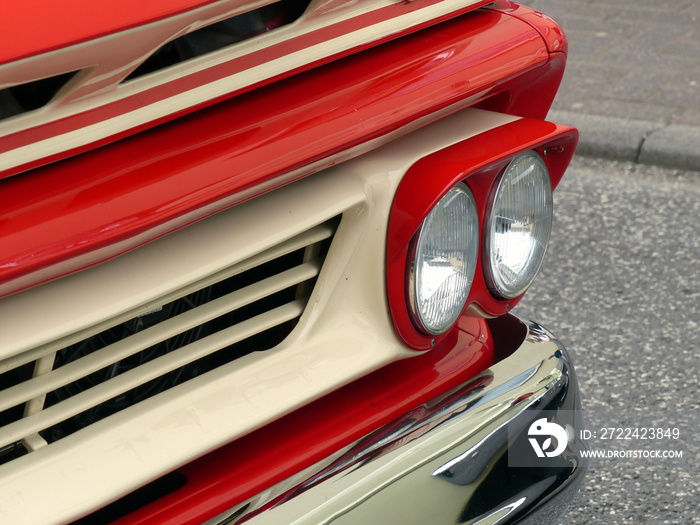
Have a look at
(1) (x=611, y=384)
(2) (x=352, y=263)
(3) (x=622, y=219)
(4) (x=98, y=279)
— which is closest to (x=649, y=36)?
(3) (x=622, y=219)

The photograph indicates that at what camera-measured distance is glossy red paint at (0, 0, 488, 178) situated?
1128 mm

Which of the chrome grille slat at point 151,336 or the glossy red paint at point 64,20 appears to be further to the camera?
the chrome grille slat at point 151,336

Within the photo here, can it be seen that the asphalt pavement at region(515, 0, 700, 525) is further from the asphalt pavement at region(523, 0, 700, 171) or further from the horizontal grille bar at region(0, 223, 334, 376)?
the horizontal grille bar at region(0, 223, 334, 376)

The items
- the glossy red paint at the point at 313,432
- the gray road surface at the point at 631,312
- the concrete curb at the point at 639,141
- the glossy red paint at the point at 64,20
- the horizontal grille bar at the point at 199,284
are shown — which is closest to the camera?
the glossy red paint at the point at 64,20

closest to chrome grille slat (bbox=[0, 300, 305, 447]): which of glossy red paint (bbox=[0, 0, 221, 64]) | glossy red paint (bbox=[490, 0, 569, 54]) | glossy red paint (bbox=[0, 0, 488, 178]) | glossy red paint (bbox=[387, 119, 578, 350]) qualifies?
glossy red paint (bbox=[387, 119, 578, 350])

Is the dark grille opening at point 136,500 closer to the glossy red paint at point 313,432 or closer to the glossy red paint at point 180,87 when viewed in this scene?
the glossy red paint at point 313,432

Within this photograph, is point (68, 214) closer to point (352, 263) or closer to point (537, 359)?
point (352, 263)

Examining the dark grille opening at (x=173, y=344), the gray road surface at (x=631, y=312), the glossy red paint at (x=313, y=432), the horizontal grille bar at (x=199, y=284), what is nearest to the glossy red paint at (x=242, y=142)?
the horizontal grille bar at (x=199, y=284)

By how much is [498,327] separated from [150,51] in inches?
35.6

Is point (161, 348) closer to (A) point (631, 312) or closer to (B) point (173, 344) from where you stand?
(B) point (173, 344)

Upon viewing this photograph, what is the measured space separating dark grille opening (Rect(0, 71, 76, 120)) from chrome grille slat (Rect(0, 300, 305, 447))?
37cm

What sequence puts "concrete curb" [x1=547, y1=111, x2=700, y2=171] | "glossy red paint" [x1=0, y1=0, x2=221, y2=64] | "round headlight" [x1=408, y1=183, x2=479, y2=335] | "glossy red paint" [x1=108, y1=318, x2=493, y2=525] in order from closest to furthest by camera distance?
"glossy red paint" [x1=0, y1=0, x2=221, y2=64] → "glossy red paint" [x1=108, y1=318, x2=493, y2=525] → "round headlight" [x1=408, y1=183, x2=479, y2=335] → "concrete curb" [x1=547, y1=111, x2=700, y2=171]

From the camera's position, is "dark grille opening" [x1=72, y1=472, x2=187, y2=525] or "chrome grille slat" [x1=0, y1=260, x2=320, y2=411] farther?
"dark grille opening" [x1=72, y1=472, x2=187, y2=525]

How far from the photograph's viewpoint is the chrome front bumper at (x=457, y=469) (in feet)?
4.43
